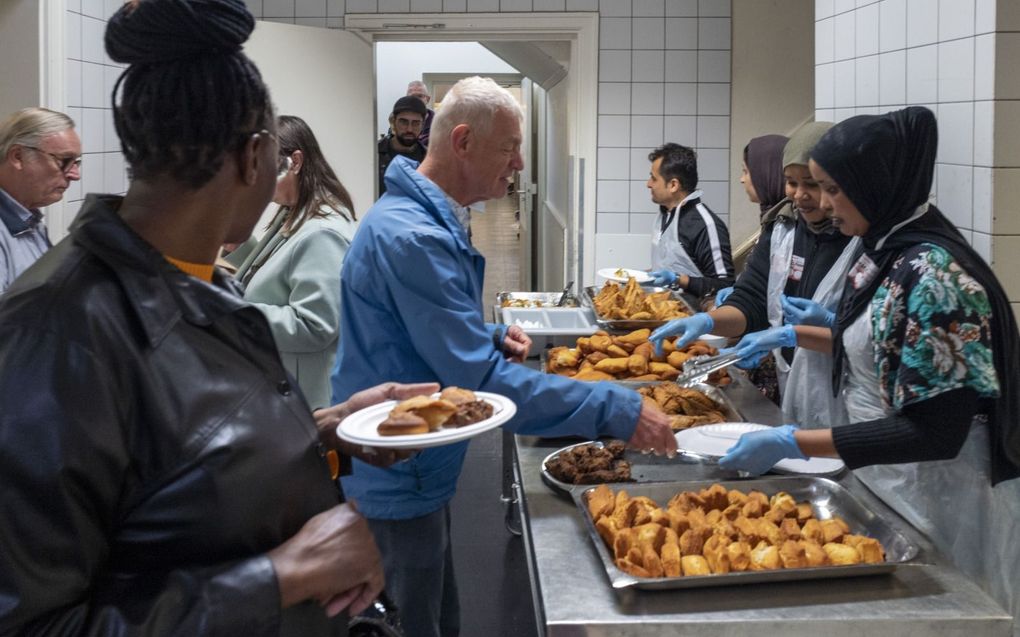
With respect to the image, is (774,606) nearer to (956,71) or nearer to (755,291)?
(956,71)

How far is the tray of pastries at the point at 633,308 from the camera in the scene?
12.0ft

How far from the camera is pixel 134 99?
111 centimetres

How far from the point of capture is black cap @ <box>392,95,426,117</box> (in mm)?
6691

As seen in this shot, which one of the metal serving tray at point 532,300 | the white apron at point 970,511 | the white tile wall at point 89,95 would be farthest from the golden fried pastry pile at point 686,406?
the white tile wall at point 89,95

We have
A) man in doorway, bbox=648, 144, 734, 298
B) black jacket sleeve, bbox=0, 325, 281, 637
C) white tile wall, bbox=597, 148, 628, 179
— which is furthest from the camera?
white tile wall, bbox=597, 148, 628, 179

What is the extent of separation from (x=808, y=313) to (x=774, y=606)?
1.41 meters

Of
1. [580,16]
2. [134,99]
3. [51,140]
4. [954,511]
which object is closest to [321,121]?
[580,16]

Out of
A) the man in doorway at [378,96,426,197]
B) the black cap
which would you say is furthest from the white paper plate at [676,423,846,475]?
the black cap

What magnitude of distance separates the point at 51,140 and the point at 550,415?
87.9 inches

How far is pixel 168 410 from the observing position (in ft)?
3.39

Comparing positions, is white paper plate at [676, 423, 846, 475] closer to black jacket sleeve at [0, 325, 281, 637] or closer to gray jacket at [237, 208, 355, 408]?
gray jacket at [237, 208, 355, 408]

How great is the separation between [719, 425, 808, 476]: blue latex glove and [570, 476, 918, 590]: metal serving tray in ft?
0.22

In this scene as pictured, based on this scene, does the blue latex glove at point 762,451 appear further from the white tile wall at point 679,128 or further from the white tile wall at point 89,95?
the white tile wall at point 679,128

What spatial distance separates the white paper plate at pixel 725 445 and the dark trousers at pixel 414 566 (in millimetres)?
581
